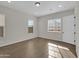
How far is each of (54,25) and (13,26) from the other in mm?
3898

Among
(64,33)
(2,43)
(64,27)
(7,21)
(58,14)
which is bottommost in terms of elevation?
(2,43)

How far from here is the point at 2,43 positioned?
486 cm

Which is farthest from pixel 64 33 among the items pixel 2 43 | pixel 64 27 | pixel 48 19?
pixel 2 43

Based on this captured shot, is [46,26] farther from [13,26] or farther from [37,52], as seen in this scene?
[37,52]

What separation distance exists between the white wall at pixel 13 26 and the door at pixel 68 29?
353 centimetres

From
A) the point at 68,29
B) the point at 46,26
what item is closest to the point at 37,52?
the point at 68,29

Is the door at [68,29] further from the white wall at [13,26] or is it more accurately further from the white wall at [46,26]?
the white wall at [13,26]

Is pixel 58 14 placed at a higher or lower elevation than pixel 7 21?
higher

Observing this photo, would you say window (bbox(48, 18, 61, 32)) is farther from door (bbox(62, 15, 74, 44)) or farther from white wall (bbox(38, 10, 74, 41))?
door (bbox(62, 15, 74, 44))

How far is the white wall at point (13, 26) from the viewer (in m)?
5.16

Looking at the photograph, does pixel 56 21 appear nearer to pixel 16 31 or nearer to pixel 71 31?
pixel 71 31

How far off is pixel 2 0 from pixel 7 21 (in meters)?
1.61

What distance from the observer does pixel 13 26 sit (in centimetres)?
580

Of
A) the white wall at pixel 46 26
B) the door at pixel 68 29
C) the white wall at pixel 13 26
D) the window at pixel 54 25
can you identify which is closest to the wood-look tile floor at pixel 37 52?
the white wall at pixel 13 26
